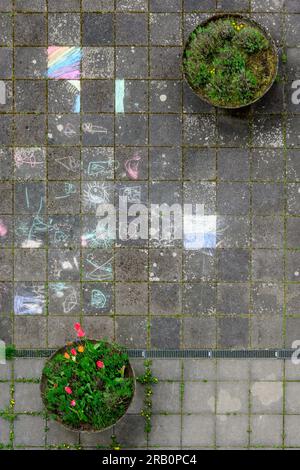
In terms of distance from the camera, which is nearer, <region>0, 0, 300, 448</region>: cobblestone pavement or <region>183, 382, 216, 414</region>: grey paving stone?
<region>0, 0, 300, 448</region>: cobblestone pavement

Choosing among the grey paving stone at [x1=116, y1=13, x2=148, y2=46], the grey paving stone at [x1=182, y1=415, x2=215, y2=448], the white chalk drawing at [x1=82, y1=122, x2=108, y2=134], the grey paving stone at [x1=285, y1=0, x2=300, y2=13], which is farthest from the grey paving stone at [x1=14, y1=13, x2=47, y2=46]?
the grey paving stone at [x1=182, y1=415, x2=215, y2=448]

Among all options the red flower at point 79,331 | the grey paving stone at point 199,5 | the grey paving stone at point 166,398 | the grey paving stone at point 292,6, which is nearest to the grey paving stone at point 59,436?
the grey paving stone at point 166,398

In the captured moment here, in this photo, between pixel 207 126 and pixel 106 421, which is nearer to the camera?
pixel 106 421

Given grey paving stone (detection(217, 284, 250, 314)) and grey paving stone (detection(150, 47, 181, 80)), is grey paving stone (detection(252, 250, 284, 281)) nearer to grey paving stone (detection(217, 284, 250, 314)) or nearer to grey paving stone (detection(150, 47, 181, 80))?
grey paving stone (detection(217, 284, 250, 314))

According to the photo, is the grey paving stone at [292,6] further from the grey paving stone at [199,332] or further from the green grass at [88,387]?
the green grass at [88,387]

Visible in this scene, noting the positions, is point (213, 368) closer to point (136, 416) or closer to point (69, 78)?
point (136, 416)

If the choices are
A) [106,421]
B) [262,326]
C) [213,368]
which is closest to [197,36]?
[262,326]

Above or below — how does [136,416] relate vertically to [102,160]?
below
